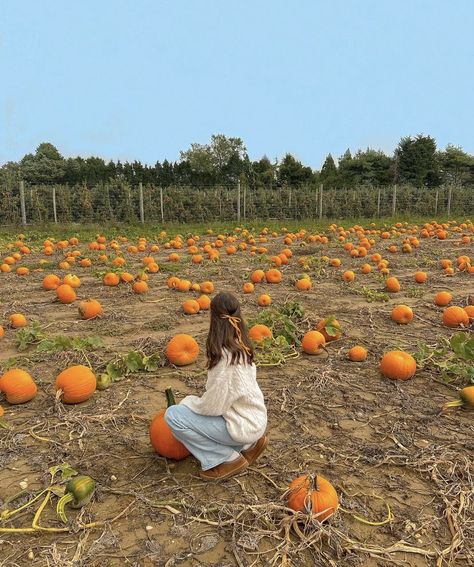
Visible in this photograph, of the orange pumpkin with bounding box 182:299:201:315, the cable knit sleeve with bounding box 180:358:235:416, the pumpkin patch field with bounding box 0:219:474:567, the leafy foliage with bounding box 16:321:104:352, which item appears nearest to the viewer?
the pumpkin patch field with bounding box 0:219:474:567

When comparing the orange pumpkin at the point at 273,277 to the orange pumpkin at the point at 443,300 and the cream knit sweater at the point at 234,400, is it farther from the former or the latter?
the cream knit sweater at the point at 234,400

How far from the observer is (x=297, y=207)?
27547 millimetres

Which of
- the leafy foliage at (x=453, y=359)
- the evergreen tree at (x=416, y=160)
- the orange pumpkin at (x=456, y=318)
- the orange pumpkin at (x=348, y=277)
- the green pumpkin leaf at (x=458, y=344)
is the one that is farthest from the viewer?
the evergreen tree at (x=416, y=160)

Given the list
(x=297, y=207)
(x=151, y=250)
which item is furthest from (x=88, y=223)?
(x=297, y=207)

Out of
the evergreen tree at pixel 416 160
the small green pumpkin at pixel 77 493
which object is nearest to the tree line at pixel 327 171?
the evergreen tree at pixel 416 160

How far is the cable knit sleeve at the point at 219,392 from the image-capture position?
3129mm

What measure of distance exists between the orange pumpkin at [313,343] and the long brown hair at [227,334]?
7.16 ft

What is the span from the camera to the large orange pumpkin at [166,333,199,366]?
5.08 meters

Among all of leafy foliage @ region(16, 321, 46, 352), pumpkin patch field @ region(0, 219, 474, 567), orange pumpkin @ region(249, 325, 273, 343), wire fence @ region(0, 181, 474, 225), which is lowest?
pumpkin patch field @ region(0, 219, 474, 567)

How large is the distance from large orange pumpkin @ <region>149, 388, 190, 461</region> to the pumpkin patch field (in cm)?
1

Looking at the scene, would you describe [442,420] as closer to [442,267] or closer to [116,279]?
[116,279]

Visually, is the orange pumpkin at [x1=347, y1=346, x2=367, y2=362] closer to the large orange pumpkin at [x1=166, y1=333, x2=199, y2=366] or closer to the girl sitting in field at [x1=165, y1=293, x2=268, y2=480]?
the large orange pumpkin at [x1=166, y1=333, x2=199, y2=366]

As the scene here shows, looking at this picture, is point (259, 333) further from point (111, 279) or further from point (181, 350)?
point (111, 279)

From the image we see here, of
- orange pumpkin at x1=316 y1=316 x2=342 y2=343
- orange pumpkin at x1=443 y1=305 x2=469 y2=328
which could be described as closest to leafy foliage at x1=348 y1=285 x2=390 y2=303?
orange pumpkin at x1=443 y1=305 x2=469 y2=328
